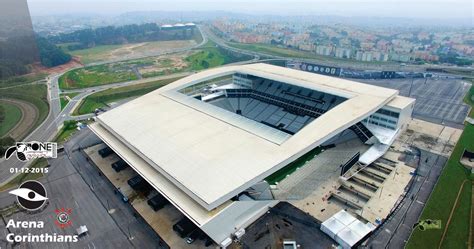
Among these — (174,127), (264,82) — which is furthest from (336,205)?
(264,82)

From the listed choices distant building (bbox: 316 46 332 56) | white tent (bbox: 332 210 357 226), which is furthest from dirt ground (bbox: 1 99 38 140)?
distant building (bbox: 316 46 332 56)

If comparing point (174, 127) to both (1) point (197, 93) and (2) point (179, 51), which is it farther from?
(2) point (179, 51)

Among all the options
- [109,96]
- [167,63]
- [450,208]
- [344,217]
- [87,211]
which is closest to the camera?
[344,217]

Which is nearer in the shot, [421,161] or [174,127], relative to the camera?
[174,127]

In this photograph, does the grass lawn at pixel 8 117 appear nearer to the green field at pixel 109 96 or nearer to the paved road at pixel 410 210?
the green field at pixel 109 96
